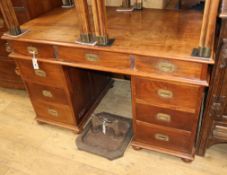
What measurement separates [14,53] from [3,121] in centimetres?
72

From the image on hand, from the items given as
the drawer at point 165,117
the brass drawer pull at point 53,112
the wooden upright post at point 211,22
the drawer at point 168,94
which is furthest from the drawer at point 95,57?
the brass drawer pull at point 53,112

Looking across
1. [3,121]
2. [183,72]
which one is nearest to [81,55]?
[183,72]

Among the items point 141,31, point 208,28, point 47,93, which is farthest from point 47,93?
point 208,28

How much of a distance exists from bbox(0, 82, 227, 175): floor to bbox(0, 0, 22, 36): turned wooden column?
0.79 metres

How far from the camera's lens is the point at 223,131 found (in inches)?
54.9

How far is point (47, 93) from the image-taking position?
5.49ft

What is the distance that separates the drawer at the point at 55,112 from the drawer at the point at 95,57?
0.44 meters

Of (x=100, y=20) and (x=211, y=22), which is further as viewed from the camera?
(x=100, y=20)

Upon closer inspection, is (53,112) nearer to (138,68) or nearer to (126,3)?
(138,68)

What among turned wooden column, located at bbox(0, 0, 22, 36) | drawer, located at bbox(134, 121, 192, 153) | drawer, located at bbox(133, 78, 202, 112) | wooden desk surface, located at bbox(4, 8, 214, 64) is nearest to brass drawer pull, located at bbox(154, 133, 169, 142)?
drawer, located at bbox(134, 121, 192, 153)

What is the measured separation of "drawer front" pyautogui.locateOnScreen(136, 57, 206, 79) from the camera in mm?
1135

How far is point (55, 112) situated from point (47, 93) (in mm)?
172

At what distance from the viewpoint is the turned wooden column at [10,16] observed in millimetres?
1402

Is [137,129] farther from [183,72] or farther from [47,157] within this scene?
[47,157]
